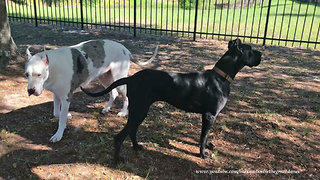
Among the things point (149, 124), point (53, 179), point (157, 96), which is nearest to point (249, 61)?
point (157, 96)

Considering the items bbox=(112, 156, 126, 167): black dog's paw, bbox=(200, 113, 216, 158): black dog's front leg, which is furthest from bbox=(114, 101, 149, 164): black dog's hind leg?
bbox=(200, 113, 216, 158): black dog's front leg

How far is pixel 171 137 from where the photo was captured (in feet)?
14.9

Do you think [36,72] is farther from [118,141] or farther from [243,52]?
[243,52]

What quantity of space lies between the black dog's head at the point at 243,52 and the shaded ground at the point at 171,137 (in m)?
1.35

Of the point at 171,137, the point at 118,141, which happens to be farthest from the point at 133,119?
the point at 171,137

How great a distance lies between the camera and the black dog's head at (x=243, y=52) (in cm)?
375

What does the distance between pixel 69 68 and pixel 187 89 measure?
1765 millimetres

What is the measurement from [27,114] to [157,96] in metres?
2.67

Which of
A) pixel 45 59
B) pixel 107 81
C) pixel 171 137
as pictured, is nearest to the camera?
pixel 45 59

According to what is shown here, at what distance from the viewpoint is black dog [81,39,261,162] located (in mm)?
3510

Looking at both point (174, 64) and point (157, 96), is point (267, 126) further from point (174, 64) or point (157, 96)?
point (174, 64)

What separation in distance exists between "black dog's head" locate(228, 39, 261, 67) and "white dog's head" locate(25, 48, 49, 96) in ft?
8.11

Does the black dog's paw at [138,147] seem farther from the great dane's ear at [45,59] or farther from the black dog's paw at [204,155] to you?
the great dane's ear at [45,59]

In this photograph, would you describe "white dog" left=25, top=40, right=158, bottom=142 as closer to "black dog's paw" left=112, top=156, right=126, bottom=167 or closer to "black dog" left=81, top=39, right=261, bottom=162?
"black dog" left=81, top=39, right=261, bottom=162
